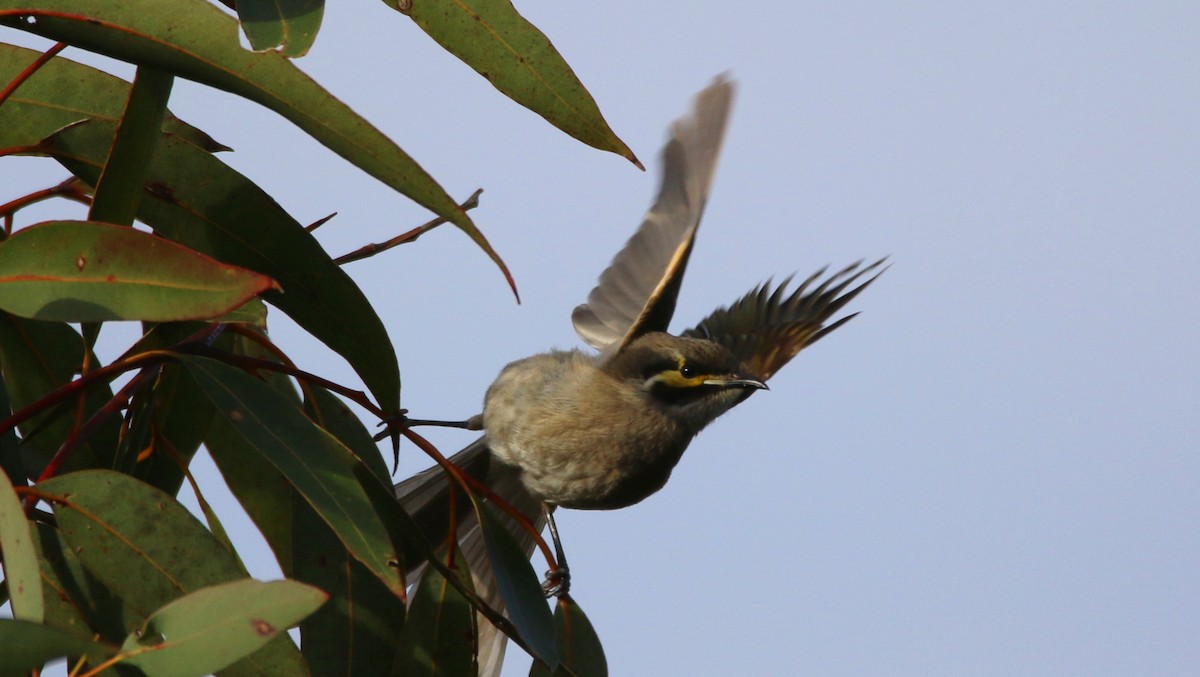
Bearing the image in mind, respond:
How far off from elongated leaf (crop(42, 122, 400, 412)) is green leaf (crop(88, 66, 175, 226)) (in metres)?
0.23

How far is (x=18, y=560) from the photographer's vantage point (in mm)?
1489

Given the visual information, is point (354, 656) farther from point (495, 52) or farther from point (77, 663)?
point (495, 52)

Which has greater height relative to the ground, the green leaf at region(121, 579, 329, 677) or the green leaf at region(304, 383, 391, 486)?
the green leaf at region(304, 383, 391, 486)

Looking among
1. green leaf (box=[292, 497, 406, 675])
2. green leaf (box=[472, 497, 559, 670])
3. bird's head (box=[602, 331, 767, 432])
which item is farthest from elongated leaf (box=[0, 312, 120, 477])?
bird's head (box=[602, 331, 767, 432])

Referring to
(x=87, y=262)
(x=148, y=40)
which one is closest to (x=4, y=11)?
(x=148, y=40)

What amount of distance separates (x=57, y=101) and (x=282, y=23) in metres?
0.67

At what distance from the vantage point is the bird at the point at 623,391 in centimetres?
312

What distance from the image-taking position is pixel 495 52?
1963mm

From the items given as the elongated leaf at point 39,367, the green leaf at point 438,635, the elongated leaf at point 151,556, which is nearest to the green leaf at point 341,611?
the green leaf at point 438,635

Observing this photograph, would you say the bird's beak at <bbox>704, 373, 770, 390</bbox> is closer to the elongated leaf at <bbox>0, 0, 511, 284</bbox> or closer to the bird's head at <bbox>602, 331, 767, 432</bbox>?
the bird's head at <bbox>602, 331, 767, 432</bbox>

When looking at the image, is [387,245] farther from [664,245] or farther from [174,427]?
[664,245]

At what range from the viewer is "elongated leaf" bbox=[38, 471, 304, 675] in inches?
71.0

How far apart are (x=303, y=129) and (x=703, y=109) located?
57.5 inches

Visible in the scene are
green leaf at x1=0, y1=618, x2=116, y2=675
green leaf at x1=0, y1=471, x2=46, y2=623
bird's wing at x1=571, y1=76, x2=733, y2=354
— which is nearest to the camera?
green leaf at x1=0, y1=618, x2=116, y2=675
